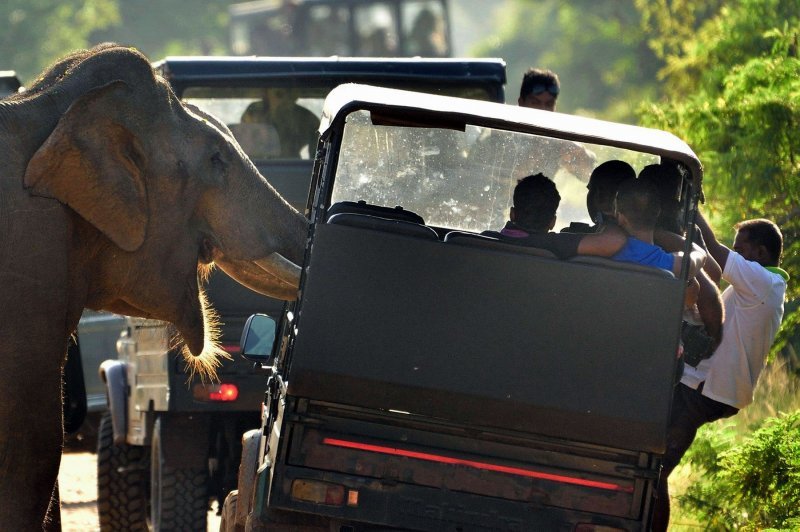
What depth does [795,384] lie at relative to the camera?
444 inches

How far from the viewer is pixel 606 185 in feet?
22.4

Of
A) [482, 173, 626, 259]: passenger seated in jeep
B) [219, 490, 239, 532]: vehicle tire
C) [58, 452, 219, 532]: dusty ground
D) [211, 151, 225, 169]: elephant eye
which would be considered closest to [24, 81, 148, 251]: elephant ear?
[211, 151, 225, 169]: elephant eye

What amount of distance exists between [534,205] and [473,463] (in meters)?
1.64

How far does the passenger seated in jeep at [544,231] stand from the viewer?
6281 millimetres

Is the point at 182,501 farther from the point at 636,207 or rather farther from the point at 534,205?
the point at 636,207

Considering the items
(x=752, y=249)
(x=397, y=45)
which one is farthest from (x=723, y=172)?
(x=397, y=45)

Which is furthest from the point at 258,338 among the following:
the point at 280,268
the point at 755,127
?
the point at 755,127

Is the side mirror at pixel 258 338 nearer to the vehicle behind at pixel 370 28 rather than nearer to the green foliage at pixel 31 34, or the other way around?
the vehicle behind at pixel 370 28

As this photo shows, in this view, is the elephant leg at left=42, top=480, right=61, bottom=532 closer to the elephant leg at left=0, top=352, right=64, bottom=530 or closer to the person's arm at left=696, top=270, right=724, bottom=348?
the elephant leg at left=0, top=352, right=64, bottom=530

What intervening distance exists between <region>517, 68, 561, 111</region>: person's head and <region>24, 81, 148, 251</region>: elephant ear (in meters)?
3.57

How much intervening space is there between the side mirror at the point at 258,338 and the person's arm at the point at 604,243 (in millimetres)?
1332

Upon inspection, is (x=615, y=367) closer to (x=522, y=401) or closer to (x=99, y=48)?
(x=522, y=401)

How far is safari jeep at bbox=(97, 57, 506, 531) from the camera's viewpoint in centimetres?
845

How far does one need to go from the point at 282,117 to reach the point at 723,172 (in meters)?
2.87
